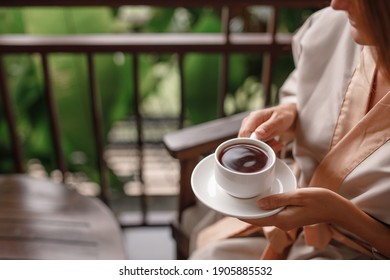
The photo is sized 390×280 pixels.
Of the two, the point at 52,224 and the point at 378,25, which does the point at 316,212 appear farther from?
the point at 52,224

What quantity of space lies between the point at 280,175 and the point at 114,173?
1241 millimetres

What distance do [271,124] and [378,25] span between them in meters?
0.31

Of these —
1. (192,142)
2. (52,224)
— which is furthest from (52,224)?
(192,142)

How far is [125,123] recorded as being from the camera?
7.97 ft

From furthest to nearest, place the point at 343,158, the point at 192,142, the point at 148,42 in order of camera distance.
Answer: the point at 148,42, the point at 192,142, the point at 343,158

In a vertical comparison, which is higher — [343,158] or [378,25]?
[378,25]

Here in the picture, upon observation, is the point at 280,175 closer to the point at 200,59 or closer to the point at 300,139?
the point at 300,139

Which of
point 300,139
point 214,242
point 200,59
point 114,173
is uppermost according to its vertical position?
point 300,139

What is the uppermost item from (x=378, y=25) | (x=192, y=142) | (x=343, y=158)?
(x=378, y=25)

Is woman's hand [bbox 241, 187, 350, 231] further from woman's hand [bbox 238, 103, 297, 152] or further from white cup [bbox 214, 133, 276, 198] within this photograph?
woman's hand [bbox 238, 103, 297, 152]

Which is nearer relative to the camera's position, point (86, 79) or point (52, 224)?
point (52, 224)

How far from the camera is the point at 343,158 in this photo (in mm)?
1088

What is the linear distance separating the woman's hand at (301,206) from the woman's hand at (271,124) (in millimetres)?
148
